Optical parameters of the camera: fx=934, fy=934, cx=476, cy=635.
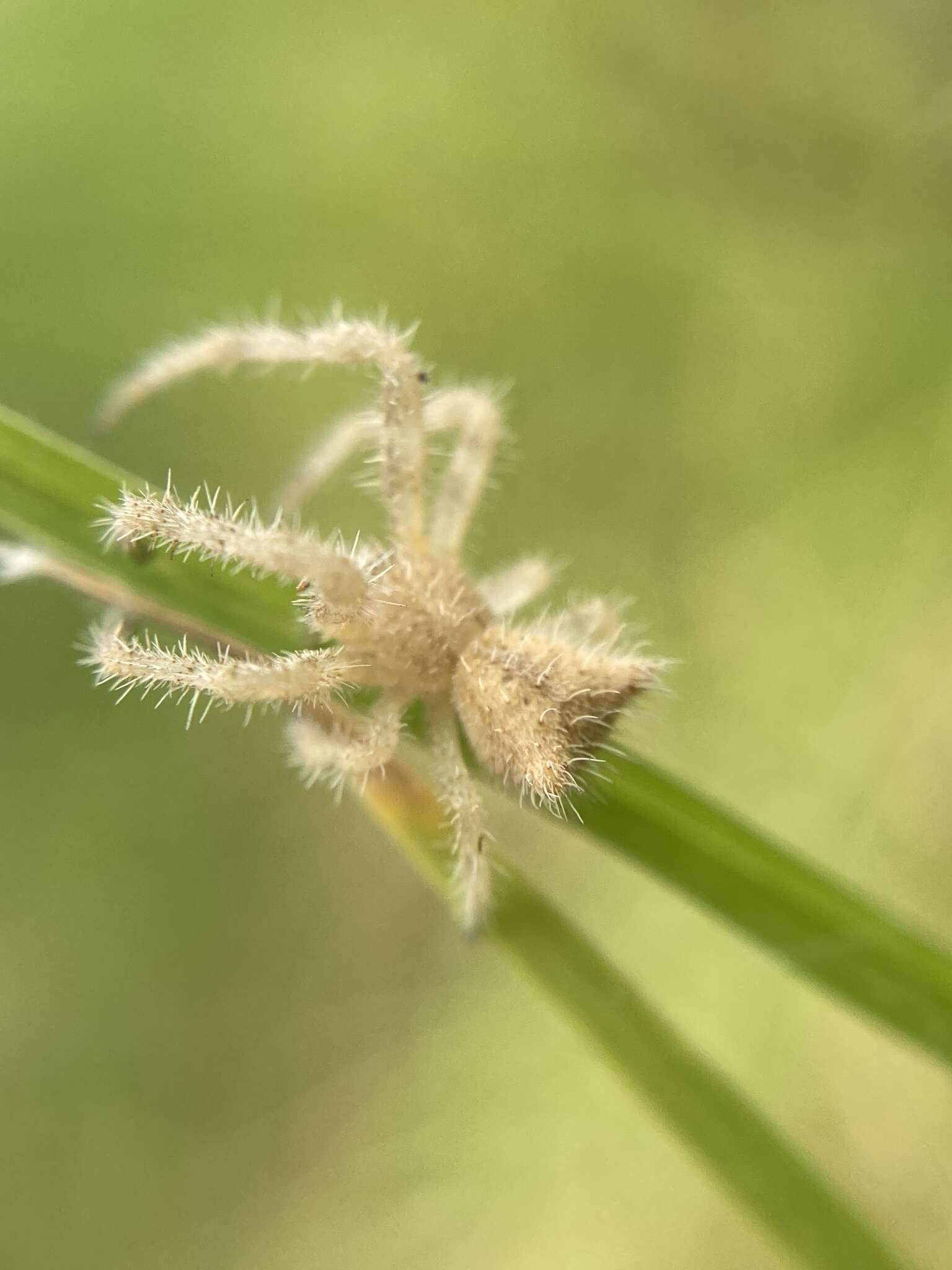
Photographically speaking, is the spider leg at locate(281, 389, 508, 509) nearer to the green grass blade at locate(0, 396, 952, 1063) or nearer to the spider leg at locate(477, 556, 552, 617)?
the spider leg at locate(477, 556, 552, 617)

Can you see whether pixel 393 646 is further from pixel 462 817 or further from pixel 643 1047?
pixel 643 1047

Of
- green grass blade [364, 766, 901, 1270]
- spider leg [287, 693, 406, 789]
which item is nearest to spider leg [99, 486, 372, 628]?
spider leg [287, 693, 406, 789]

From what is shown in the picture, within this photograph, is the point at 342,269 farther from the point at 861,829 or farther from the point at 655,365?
the point at 861,829

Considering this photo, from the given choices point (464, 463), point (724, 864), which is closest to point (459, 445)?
point (464, 463)

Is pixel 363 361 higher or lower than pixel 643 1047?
higher

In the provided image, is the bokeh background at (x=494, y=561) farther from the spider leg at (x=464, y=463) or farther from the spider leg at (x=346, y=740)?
the spider leg at (x=346, y=740)

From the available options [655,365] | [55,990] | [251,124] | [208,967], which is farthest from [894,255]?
[55,990]

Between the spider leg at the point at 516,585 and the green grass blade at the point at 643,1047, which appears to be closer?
the green grass blade at the point at 643,1047

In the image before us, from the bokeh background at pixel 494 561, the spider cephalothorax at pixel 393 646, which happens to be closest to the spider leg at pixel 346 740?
the spider cephalothorax at pixel 393 646
